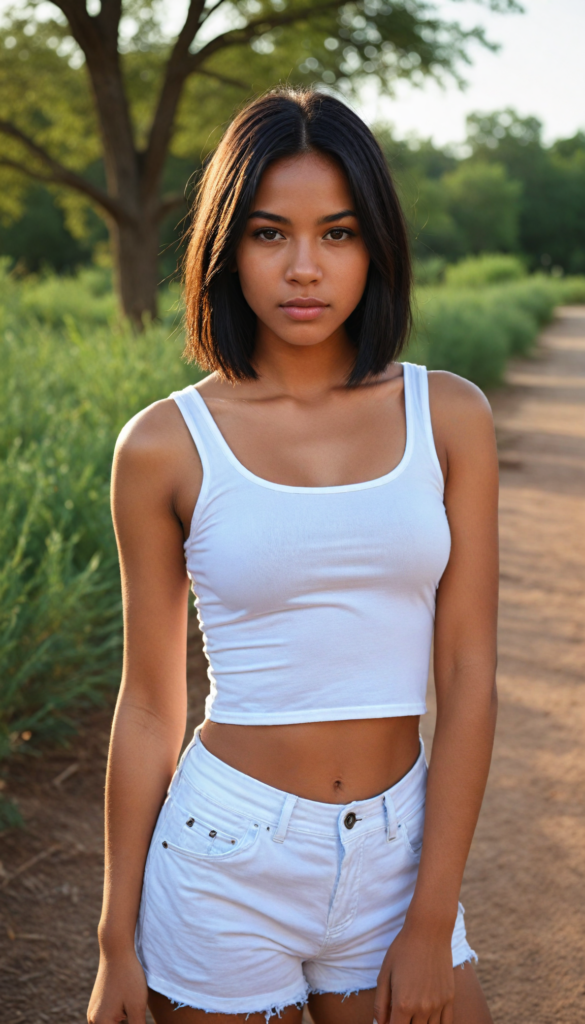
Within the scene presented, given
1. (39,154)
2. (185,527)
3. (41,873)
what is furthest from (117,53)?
(185,527)

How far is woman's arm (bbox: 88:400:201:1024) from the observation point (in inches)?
52.2

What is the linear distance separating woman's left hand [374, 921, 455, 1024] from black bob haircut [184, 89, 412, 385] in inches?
32.3

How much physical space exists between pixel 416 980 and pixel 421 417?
30.6 inches

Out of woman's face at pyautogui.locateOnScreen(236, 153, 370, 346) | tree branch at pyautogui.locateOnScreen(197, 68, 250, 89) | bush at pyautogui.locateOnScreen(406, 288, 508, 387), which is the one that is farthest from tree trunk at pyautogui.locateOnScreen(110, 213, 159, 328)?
woman's face at pyautogui.locateOnScreen(236, 153, 370, 346)

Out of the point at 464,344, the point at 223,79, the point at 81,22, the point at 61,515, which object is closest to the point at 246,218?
the point at 61,515

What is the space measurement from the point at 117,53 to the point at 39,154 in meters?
1.53

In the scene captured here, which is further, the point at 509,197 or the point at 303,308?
the point at 509,197

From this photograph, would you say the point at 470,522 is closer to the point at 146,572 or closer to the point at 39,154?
the point at 146,572

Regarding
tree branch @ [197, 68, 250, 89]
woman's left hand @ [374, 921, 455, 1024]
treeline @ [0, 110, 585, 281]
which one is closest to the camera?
woman's left hand @ [374, 921, 455, 1024]

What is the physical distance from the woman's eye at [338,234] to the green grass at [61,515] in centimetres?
37

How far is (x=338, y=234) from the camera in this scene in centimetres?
138

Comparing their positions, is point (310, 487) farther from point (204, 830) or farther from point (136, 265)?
point (136, 265)

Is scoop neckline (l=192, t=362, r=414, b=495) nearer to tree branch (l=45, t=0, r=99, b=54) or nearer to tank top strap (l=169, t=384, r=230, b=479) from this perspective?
tank top strap (l=169, t=384, r=230, b=479)

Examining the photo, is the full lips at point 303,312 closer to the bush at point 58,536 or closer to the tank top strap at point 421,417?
the tank top strap at point 421,417
